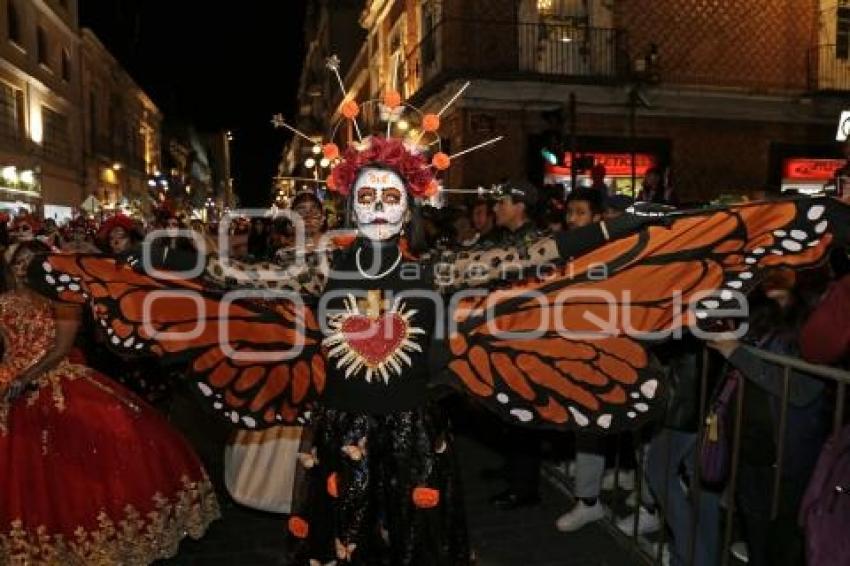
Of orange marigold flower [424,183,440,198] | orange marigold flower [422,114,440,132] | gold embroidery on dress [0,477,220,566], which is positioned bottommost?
gold embroidery on dress [0,477,220,566]

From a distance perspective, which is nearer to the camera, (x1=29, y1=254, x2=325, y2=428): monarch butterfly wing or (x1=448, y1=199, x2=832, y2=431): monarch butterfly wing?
(x1=448, y1=199, x2=832, y2=431): monarch butterfly wing

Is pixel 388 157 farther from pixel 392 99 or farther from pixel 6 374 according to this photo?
pixel 6 374

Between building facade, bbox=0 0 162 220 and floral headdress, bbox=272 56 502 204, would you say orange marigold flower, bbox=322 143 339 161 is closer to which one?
floral headdress, bbox=272 56 502 204

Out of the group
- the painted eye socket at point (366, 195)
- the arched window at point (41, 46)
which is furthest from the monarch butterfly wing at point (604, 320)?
the arched window at point (41, 46)

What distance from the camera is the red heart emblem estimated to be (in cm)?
303

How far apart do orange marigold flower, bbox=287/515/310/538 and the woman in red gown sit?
1.25m

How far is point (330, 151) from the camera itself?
3213mm

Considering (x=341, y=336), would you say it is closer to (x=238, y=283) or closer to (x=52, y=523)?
(x=238, y=283)

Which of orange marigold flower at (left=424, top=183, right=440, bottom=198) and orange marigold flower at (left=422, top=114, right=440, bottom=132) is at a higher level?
orange marigold flower at (left=422, top=114, right=440, bottom=132)

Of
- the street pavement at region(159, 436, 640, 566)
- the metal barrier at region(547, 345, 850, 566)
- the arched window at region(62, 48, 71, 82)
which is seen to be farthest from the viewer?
the arched window at region(62, 48, 71, 82)

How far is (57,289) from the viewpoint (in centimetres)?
312

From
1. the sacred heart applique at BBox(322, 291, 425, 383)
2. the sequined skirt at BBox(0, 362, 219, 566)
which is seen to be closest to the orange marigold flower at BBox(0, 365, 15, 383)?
the sequined skirt at BBox(0, 362, 219, 566)

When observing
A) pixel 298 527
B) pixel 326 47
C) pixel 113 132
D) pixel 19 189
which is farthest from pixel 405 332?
pixel 113 132

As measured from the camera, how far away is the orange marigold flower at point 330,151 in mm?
3164
